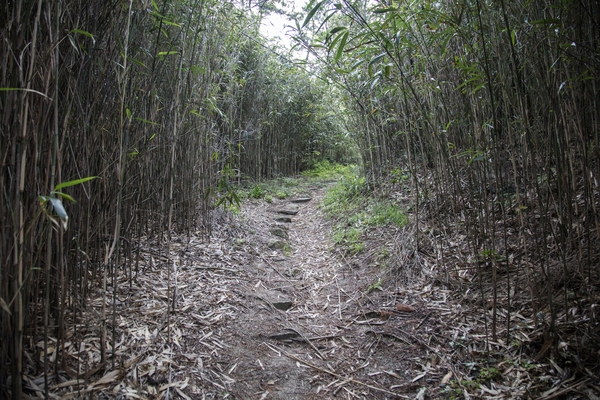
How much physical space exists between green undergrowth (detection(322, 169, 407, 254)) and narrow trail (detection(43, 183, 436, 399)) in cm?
47

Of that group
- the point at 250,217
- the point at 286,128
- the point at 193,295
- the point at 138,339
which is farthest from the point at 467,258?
the point at 286,128

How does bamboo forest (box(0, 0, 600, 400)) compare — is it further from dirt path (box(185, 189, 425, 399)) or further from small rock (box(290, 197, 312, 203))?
small rock (box(290, 197, 312, 203))

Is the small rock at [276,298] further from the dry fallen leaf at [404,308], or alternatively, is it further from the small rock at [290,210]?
the small rock at [290,210]

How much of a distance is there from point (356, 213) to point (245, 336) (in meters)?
2.27

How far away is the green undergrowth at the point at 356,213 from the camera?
298 centimetres

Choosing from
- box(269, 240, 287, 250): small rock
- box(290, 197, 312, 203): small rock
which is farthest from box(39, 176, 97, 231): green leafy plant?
box(290, 197, 312, 203): small rock

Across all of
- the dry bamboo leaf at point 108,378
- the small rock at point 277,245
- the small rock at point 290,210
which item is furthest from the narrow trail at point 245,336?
the small rock at point 290,210

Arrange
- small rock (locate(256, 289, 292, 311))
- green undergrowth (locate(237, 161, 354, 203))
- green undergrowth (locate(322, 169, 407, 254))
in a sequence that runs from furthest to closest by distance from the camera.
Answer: green undergrowth (locate(237, 161, 354, 203))
green undergrowth (locate(322, 169, 407, 254))
small rock (locate(256, 289, 292, 311))

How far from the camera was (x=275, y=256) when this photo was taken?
2.95m

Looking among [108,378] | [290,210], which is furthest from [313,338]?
[290,210]

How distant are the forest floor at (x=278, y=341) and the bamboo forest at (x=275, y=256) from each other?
10mm

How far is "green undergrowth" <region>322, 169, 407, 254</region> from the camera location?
2979 mm

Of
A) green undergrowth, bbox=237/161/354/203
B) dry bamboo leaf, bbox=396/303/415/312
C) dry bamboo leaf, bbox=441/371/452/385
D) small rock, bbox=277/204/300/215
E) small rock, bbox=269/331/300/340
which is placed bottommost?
small rock, bbox=269/331/300/340

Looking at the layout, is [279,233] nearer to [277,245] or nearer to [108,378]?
[277,245]
